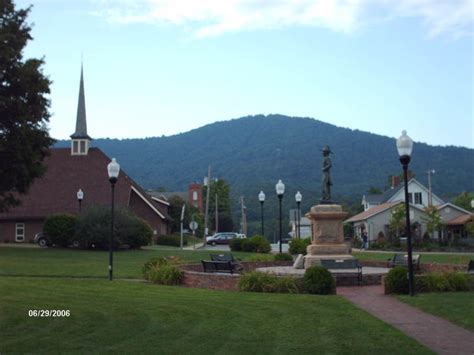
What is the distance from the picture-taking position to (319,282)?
16078 mm

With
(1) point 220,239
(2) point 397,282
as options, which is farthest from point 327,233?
(1) point 220,239

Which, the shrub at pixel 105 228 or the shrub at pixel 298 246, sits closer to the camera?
the shrub at pixel 298 246

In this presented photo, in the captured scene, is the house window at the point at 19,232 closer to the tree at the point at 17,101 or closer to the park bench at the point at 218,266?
the tree at the point at 17,101

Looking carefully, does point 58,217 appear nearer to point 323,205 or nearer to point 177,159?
point 323,205

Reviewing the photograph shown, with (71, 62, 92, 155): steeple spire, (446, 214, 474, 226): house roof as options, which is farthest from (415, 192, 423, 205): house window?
(71, 62, 92, 155): steeple spire

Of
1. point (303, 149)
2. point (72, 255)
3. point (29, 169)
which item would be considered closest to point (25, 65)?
point (29, 169)

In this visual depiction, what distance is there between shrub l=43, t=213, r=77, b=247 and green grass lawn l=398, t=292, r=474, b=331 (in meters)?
30.6

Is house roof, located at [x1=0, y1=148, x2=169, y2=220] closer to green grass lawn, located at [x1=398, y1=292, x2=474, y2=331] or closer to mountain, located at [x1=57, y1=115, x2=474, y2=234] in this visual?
green grass lawn, located at [x1=398, y1=292, x2=474, y2=331]

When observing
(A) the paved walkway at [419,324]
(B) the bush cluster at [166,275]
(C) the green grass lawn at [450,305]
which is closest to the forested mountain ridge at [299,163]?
(B) the bush cluster at [166,275]

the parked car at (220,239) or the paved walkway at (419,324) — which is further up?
the parked car at (220,239)

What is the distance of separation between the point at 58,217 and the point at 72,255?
24.2 ft

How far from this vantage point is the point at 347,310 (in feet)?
42.7

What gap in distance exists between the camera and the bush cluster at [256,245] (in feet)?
135

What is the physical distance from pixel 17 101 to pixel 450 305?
27.2 metres
